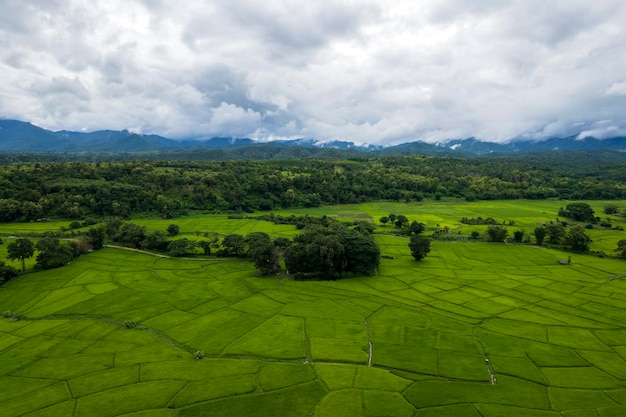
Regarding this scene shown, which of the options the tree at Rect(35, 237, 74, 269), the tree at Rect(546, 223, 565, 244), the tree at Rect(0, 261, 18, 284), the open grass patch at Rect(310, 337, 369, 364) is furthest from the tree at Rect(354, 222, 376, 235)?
the tree at Rect(0, 261, 18, 284)

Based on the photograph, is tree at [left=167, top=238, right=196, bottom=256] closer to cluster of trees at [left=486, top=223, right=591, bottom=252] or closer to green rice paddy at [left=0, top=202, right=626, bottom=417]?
green rice paddy at [left=0, top=202, right=626, bottom=417]

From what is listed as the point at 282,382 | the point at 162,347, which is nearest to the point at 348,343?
the point at 282,382

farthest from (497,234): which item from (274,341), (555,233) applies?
(274,341)

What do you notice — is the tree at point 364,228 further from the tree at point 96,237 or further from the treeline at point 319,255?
the tree at point 96,237

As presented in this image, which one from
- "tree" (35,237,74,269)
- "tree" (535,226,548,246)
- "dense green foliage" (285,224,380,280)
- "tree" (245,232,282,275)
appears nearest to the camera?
"dense green foliage" (285,224,380,280)

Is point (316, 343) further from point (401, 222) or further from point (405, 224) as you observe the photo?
point (405, 224)

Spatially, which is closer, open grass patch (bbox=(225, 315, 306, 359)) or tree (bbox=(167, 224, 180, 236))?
open grass patch (bbox=(225, 315, 306, 359))
